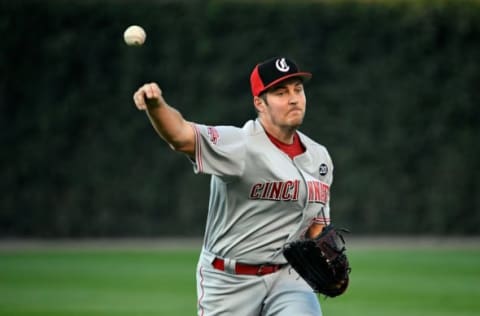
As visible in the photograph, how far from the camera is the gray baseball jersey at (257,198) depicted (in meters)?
5.88

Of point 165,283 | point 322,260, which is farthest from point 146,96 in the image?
point 165,283

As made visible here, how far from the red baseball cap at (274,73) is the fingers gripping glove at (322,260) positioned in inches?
37.9

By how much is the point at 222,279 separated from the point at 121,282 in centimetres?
667

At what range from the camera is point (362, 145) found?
1697 centimetres

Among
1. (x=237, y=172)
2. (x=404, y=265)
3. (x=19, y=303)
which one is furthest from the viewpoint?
(x=404, y=265)

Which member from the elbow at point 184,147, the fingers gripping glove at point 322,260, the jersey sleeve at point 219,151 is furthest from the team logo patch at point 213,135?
the fingers gripping glove at point 322,260

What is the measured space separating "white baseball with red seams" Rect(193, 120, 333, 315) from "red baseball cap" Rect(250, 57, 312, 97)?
26 centimetres

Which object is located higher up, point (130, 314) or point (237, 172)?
point (237, 172)

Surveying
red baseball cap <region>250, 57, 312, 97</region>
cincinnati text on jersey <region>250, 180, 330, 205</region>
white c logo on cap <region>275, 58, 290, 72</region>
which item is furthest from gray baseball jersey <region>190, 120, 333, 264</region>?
white c logo on cap <region>275, 58, 290, 72</region>

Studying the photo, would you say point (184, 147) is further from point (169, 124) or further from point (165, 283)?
point (165, 283)

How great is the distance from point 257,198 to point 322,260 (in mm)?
547

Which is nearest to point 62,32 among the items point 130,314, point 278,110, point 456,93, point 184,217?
point 184,217

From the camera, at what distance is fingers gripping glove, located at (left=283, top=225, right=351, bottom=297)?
5836 millimetres

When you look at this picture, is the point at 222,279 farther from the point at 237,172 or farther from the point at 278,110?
the point at 278,110
